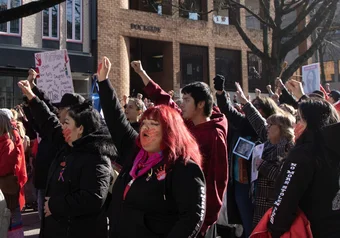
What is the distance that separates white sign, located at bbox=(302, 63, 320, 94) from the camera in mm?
7359

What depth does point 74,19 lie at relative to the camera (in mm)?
18312

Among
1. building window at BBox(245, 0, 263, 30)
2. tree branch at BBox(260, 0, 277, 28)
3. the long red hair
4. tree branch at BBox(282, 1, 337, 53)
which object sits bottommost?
the long red hair

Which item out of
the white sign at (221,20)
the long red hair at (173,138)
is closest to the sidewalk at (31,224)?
the long red hair at (173,138)

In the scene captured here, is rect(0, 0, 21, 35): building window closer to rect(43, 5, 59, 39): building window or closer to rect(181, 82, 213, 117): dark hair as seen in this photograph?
rect(43, 5, 59, 39): building window

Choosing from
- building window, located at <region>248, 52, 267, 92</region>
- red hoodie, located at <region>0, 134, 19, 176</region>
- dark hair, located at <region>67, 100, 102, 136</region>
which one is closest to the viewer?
dark hair, located at <region>67, 100, 102, 136</region>

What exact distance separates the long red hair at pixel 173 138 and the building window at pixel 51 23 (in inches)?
619

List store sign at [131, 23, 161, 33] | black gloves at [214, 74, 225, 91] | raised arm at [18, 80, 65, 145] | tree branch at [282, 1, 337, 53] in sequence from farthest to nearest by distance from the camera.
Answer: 1. store sign at [131, 23, 161, 33]
2. tree branch at [282, 1, 337, 53]
3. black gloves at [214, 74, 225, 91]
4. raised arm at [18, 80, 65, 145]

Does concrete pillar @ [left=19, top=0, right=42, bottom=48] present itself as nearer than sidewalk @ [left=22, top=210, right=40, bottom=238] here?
No

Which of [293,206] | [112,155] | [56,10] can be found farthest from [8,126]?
[56,10]

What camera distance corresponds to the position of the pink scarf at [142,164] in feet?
9.27

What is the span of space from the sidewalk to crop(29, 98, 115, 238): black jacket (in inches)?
161

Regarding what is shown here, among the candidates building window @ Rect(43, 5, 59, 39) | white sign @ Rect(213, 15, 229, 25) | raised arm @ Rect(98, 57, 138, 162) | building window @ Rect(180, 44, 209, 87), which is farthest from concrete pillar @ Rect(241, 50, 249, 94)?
raised arm @ Rect(98, 57, 138, 162)

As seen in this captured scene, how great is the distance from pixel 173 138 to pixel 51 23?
16026 mm

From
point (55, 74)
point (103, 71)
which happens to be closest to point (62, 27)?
point (55, 74)
